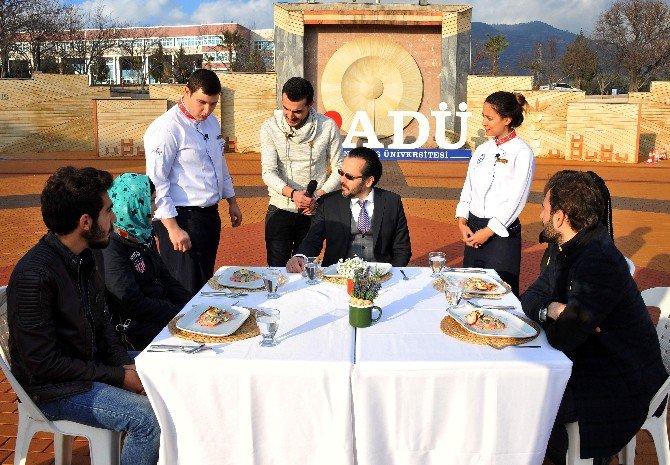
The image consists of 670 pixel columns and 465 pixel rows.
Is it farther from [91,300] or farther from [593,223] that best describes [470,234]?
[91,300]

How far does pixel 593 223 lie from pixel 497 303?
0.68 metres

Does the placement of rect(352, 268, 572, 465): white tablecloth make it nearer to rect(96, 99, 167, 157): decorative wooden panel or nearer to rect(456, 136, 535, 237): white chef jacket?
rect(456, 136, 535, 237): white chef jacket

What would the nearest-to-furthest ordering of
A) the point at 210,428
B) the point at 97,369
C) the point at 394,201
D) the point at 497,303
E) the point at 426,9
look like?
the point at 210,428
the point at 97,369
the point at 497,303
the point at 394,201
the point at 426,9

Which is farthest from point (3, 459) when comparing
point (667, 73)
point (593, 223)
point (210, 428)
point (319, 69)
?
point (667, 73)

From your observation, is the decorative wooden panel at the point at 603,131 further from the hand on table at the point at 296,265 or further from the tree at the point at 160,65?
the tree at the point at 160,65

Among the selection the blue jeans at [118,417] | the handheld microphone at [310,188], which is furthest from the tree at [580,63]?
the blue jeans at [118,417]

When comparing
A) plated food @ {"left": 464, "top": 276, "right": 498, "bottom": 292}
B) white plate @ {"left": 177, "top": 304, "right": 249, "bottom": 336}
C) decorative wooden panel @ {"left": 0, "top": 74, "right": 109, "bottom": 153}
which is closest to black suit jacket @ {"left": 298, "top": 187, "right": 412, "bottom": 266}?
plated food @ {"left": 464, "top": 276, "right": 498, "bottom": 292}

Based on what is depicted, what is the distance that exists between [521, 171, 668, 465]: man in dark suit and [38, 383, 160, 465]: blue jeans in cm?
173

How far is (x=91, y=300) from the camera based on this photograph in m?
2.90

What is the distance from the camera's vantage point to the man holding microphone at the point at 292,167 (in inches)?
190

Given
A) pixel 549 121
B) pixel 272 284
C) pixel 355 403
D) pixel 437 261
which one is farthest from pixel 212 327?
pixel 549 121

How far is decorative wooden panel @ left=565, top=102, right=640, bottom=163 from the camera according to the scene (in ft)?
58.6

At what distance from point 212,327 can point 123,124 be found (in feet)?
58.1

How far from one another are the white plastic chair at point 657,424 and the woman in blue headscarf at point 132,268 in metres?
2.07
